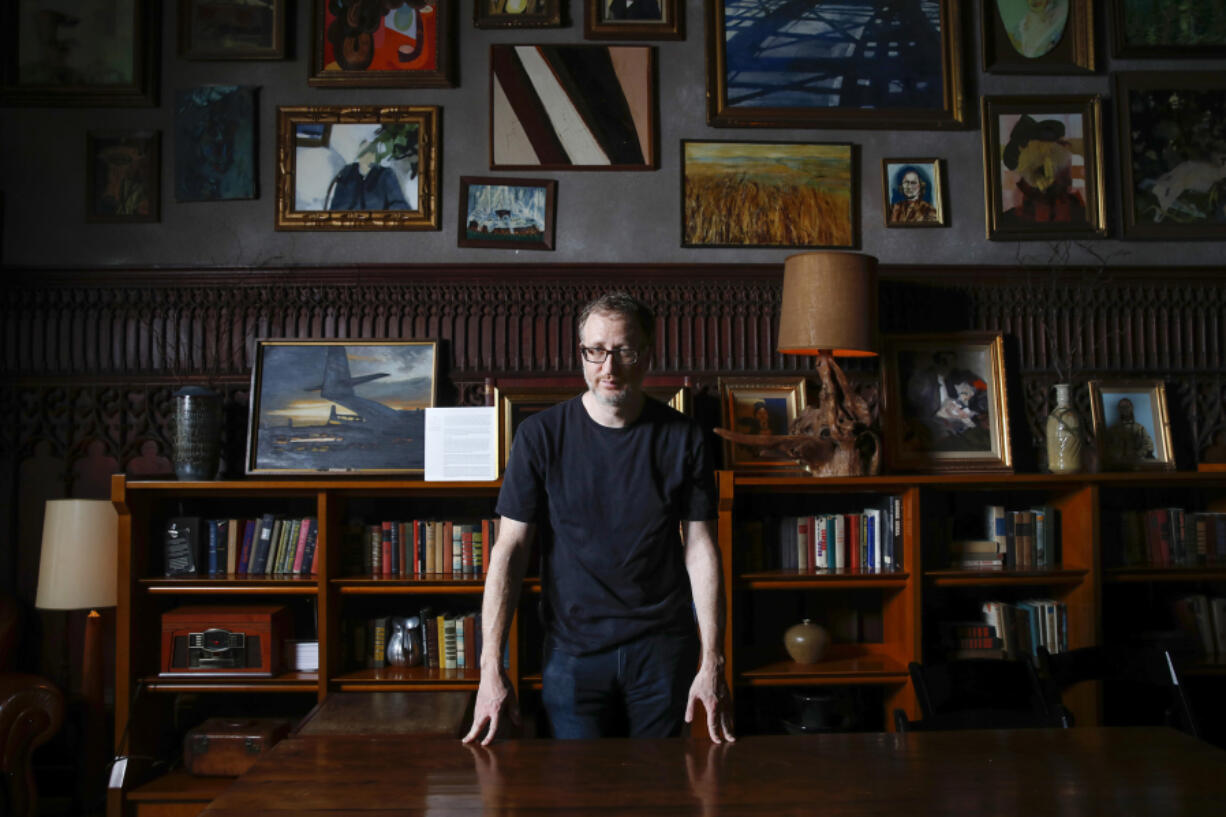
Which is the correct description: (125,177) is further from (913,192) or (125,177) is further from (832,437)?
(913,192)

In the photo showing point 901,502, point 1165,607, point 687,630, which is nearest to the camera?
point 687,630

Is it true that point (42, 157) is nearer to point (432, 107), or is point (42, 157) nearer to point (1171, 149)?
point (432, 107)

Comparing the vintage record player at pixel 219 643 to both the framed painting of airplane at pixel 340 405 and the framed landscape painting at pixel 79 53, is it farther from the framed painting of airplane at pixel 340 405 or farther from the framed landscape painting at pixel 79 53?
the framed landscape painting at pixel 79 53

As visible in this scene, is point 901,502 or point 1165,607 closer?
point 901,502

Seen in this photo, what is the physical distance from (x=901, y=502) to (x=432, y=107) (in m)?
2.62

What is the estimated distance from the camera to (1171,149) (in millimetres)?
4168

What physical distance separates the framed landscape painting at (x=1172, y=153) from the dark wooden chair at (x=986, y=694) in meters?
2.37

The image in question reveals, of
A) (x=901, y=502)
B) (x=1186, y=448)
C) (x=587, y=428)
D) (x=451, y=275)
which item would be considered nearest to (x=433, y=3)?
(x=451, y=275)

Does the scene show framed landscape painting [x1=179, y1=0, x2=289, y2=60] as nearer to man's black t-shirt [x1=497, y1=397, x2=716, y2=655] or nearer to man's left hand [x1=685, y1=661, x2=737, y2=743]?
man's black t-shirt [x1=497, y1=397, x2=716, y2=655]

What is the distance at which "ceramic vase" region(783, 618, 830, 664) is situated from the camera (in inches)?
143

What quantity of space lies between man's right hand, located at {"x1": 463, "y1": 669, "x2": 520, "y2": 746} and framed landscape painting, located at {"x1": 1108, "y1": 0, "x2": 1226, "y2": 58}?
4.00 m

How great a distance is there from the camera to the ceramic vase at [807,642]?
3.62 metres

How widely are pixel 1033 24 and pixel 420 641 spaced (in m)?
3.84

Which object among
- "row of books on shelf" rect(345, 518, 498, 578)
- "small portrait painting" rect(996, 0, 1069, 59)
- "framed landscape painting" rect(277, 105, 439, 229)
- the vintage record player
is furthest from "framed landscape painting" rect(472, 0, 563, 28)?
the vintage record player
